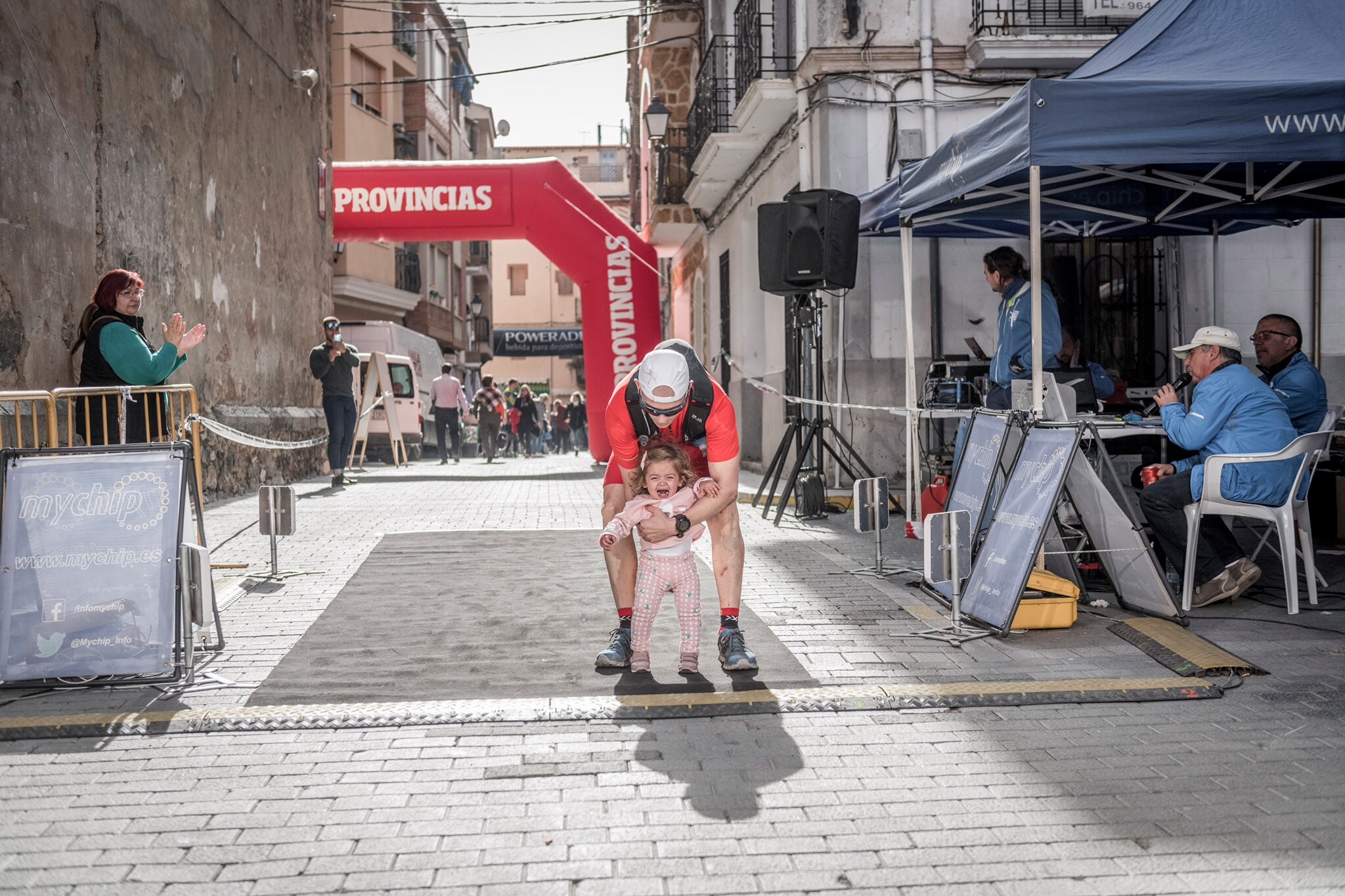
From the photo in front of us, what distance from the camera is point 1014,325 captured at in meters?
8.17

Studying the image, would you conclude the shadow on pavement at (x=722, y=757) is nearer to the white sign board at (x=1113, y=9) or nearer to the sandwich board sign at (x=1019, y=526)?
the sandwich board sign at (x=1019, y=526)

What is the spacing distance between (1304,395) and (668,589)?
4535 mm

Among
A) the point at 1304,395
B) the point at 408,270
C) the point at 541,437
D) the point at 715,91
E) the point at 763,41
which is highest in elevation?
the point at 763,41

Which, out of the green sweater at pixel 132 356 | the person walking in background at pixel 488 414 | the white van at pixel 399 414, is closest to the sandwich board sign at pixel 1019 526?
the green sweater at pixel 132 356

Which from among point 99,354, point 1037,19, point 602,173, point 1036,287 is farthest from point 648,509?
point 602,173

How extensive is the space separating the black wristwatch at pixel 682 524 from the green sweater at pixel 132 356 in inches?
148

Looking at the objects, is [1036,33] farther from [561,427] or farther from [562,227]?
[561,427]

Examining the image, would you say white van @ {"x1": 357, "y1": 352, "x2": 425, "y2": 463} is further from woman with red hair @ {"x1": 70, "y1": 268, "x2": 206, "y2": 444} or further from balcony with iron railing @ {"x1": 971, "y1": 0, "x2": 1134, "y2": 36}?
woman with red hair @ {"x1": 70, "y1": 268, "x2": 206, "y2": 444}

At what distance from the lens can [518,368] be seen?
208 feet

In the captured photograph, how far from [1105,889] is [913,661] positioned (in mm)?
2326

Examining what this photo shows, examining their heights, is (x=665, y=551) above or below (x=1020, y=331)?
below

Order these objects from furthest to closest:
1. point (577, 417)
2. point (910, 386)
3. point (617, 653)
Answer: point (577, 417)
point (910, 386)
point (617, 653)

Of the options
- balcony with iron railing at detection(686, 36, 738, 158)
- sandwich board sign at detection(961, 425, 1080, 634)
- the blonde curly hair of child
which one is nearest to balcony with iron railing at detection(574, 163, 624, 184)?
balcony with iron railing at detection(686, 36, 738, 158)

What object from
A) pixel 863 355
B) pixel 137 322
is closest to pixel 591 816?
pixel 137 322
